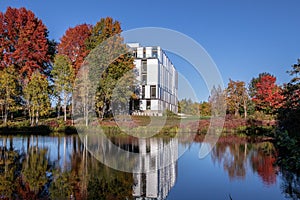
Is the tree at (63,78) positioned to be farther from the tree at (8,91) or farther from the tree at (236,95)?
the tree at (236,95)

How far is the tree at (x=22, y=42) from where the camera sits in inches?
827

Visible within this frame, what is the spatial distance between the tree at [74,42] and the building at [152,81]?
15.8 feet

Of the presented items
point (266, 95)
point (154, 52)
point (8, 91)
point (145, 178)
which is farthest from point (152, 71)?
point (145, 178)

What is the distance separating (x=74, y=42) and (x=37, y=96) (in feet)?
21.3

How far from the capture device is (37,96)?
706 inches

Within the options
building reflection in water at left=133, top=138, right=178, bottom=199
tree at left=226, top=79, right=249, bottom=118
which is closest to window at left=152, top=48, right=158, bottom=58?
tree at left=226, top=79, right=249, bottom=118

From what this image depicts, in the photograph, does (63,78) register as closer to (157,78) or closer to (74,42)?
(74,42)

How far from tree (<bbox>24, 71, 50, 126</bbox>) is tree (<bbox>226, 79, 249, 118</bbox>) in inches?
655

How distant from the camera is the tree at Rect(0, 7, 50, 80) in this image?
21.0 metres

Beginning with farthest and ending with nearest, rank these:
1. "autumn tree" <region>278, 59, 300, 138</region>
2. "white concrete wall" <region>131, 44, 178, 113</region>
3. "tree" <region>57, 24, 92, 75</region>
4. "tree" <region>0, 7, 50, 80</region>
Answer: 1. "white concrete wall" <region>131, 44, 178, 113</region>
2. "tree" <region>57, 24, 92, 75</region>
3. "tree" <region>0, 7, 50, 80</region>
4. "autumn tree" <region>278, 59, 300, 138</region>

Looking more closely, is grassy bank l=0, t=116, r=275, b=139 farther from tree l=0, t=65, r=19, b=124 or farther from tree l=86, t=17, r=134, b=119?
tree l=86, t=17, r=134, b=119

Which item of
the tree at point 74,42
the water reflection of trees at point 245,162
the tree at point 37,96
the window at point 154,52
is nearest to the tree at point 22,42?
the tree at point 74,42

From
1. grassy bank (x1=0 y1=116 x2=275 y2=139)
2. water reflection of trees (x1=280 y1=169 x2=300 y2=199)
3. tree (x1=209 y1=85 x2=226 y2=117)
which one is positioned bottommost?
water reflection of trees (x1=280 y1=169 x2=300 y2=199)

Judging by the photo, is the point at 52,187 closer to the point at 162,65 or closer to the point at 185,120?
the point at 185,120
